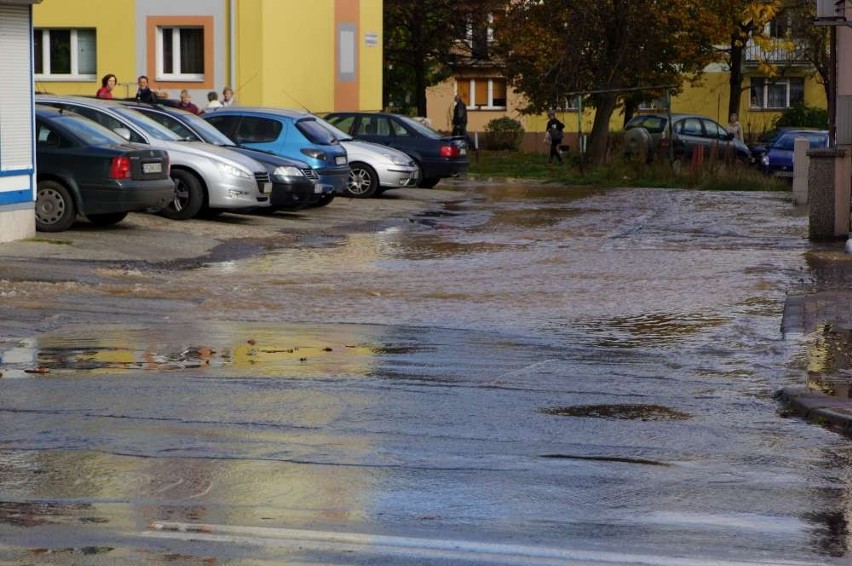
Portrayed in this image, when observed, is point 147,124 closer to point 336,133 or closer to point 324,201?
point 324,201

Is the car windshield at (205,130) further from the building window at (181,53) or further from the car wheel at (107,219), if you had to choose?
the building window at (181,53)

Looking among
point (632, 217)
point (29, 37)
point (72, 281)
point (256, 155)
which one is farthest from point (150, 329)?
point (632, 217)

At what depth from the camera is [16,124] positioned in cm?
1894

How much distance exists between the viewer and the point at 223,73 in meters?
38.7

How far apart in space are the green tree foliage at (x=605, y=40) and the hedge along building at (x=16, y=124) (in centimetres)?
2663

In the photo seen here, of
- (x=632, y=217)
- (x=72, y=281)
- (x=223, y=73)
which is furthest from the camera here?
(x=223, y=73)

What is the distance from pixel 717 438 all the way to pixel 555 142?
40397mm

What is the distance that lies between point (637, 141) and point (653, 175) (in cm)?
945

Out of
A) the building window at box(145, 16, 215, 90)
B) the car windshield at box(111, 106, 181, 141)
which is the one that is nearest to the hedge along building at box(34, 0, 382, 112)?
the building window at box(145, 16, 215, 90)

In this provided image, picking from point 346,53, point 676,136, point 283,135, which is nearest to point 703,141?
point 676,136

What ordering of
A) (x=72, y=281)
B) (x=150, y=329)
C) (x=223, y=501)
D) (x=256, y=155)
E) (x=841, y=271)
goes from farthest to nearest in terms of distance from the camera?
1. (x=256, y=155)
2. (x=841, y=271)
3. (x=72, y=281)
4. (x=150, y=329)
5. (x=223, y=501)

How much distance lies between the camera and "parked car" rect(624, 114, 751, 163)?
152 ft

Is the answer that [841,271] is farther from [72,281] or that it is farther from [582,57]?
[582,57]

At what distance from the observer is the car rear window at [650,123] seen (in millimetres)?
50875
